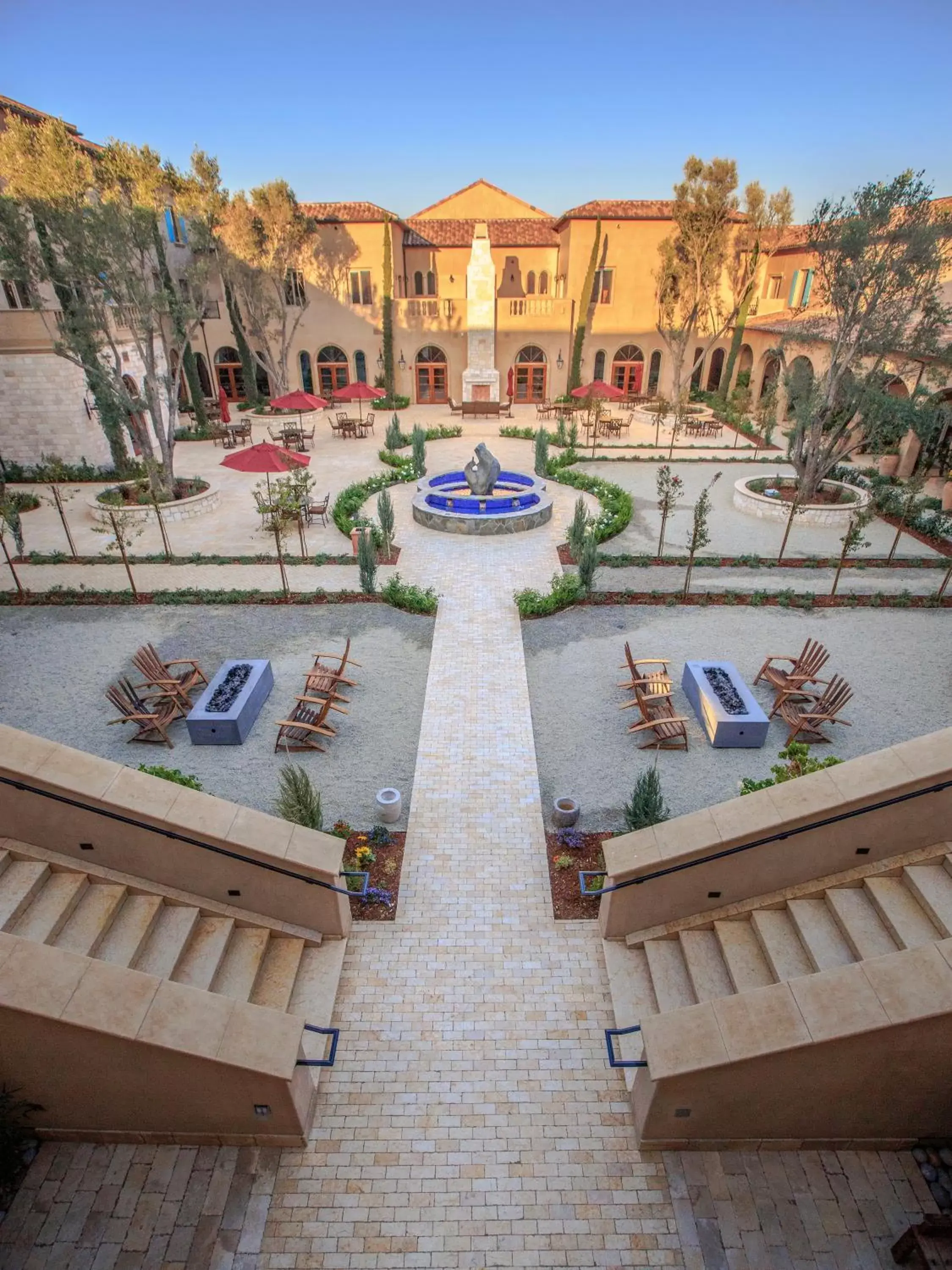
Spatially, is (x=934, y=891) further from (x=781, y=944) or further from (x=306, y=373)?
(x=306, y=373)

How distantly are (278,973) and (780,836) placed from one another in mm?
5063

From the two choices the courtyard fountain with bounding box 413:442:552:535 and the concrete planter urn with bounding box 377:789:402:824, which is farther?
the courtyard fountain with bounding box 413:442:552:535

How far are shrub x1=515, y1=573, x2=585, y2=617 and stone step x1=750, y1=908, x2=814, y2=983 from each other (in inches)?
327

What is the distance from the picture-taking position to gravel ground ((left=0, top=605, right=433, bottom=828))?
9.50 m

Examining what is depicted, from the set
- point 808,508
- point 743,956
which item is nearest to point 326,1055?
point 743,956

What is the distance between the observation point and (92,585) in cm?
1572

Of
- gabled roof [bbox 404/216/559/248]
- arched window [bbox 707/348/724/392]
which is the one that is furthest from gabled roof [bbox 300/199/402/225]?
arched window [bbox 707/348/724/392]

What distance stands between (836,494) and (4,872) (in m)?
22.8

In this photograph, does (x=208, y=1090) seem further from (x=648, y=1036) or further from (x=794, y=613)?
(x=794, y=613)

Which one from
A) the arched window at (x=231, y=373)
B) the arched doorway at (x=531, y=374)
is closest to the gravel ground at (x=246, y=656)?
the arched window at (x=231, y=373)

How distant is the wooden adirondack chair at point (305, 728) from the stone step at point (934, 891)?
24.2 feet

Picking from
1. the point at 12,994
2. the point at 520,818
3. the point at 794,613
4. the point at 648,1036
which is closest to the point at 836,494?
the point at 794,613

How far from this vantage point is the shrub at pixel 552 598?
14.0 meters

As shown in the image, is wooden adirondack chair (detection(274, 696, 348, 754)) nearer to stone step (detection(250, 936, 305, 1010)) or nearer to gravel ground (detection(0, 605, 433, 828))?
gravel ground (detection(0, 605, 433, 828))
